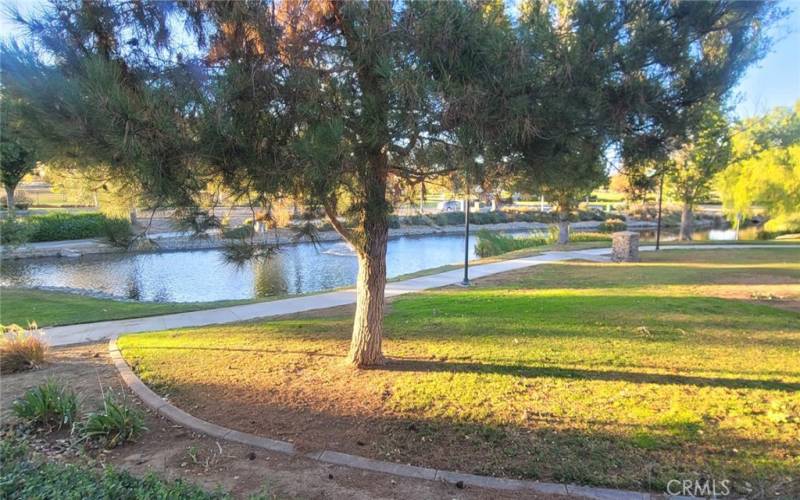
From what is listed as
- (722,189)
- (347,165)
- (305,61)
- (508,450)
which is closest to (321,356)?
(508,450)

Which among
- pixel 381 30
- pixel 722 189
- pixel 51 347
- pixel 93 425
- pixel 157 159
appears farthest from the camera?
pixel 722 189

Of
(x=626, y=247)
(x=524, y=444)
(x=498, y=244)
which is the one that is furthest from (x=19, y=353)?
(x=498, y=244)

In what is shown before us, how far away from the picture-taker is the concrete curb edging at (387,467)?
3.11 meters

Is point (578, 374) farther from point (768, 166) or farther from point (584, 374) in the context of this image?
point (768, 166)

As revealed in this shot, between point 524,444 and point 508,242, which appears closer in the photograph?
point 524,444

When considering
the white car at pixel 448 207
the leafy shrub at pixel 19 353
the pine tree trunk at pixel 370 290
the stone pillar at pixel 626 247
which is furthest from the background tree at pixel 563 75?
the white car at pixel 448 207

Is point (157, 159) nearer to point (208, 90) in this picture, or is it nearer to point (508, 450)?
point (208, 90)

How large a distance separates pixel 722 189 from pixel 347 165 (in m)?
30.3

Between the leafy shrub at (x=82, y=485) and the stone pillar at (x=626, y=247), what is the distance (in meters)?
14.8

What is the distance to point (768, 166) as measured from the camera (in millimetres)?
24781

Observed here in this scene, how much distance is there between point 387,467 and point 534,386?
198cm

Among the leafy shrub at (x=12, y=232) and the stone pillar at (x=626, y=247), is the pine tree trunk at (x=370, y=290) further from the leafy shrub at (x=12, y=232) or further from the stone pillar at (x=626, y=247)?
the stone pillar at (x=626, y=247)

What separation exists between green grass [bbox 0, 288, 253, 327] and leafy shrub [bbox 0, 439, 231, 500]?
6586 mm

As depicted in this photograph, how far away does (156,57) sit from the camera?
3.37 metres
